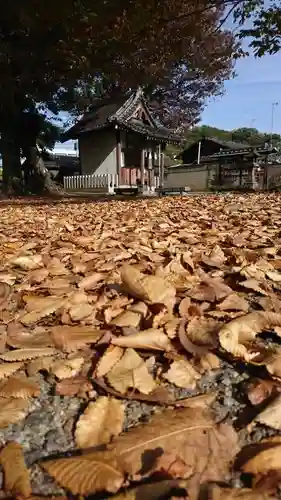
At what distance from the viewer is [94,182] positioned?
16625mm

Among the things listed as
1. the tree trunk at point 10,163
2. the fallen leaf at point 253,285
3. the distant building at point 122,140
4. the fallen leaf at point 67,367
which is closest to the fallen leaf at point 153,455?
the fallen leaf at point 67,367

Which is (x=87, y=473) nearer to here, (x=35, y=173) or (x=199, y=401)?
(x=199, y=401)

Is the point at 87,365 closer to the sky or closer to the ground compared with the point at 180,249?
closer to the ground

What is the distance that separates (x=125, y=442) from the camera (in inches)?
24.8

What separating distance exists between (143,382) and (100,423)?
13 cm

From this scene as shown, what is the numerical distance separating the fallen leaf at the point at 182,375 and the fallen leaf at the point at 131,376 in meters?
0.04

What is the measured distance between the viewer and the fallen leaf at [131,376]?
772 mm

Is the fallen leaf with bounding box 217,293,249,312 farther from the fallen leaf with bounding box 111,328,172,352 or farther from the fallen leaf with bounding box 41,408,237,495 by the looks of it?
Answer: the fallen leaf with bounding box 41,408,237,495

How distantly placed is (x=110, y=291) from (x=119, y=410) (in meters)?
0.57

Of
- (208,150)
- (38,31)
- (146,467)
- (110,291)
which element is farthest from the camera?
(208,150)

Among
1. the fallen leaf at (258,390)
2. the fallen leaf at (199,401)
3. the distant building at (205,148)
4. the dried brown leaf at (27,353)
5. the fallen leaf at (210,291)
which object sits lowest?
the fallen leaf at (199,401)

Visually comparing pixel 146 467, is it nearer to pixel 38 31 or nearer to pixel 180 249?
pixel 180 249

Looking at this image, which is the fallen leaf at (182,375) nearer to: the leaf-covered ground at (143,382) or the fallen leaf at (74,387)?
the leaf-covered ground at (143,382)

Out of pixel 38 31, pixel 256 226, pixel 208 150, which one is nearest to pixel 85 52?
pixel 38 31
